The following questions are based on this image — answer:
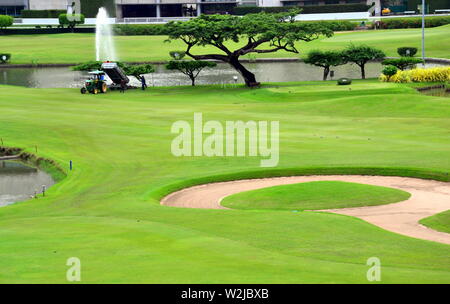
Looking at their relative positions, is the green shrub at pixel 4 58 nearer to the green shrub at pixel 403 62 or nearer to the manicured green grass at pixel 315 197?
the green shrub at pixel 403 62

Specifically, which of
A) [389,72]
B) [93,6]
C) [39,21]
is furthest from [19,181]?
[93,6]

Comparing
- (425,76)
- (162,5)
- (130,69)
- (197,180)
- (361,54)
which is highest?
(162,5)

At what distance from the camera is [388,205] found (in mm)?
29938

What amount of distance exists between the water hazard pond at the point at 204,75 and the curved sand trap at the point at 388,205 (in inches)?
2212

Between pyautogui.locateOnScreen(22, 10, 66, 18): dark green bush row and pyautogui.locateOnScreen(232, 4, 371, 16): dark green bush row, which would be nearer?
pyautogui.locateOnScreen(232, 4, 371, 16): dark green bush row

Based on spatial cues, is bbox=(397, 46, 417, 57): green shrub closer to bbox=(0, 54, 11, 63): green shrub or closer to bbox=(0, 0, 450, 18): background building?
bbox=(0, 54, 11, 63): green shrub

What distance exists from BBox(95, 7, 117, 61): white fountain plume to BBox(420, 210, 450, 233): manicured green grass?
80.4m

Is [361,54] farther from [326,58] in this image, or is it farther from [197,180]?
[197,180]

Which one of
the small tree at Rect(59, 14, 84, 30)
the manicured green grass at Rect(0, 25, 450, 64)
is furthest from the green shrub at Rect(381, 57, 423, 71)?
the small tree at Rect(59, 14, 84, 30)

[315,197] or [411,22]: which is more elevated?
[411,22]

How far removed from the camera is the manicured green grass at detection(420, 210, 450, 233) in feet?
85.6

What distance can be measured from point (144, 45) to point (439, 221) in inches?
4454

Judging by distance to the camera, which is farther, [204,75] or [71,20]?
[71,20]

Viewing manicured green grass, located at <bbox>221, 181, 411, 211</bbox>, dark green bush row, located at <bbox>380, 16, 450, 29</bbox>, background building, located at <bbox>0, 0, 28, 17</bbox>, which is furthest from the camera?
background building, located at <bbox>0, 0, 28, 17</bbox>
